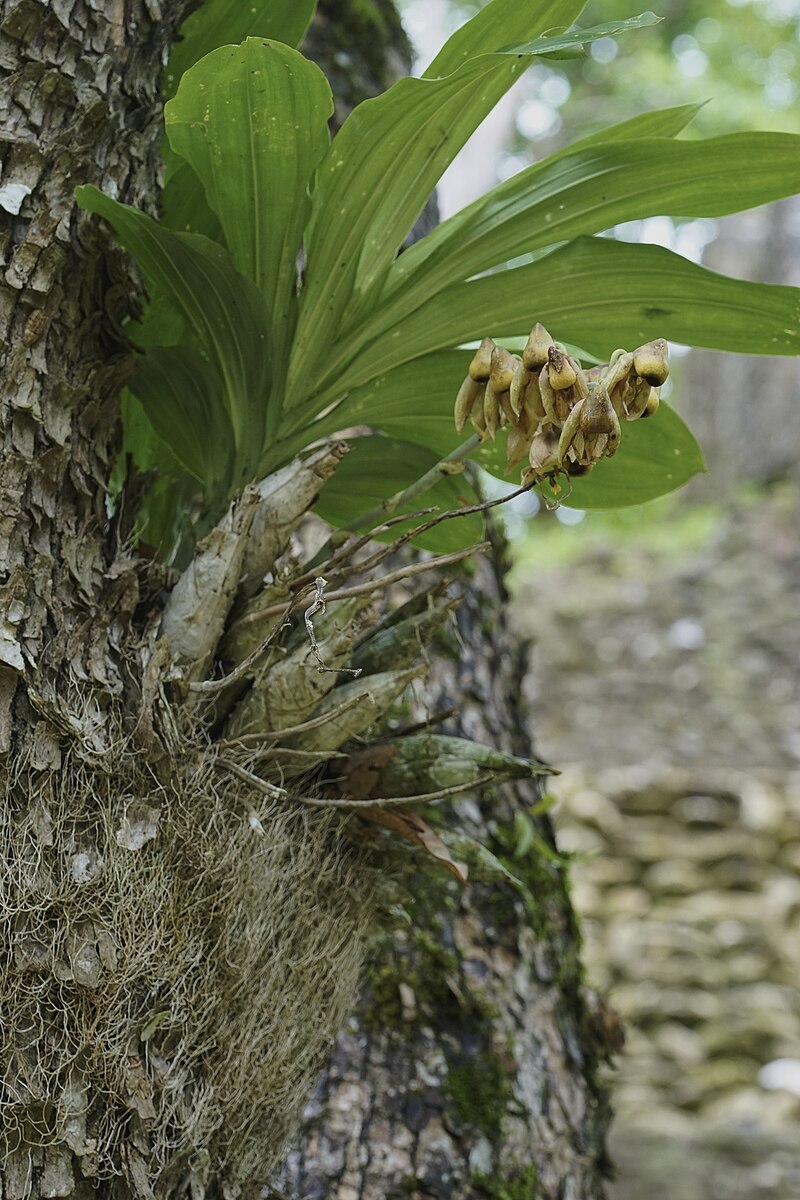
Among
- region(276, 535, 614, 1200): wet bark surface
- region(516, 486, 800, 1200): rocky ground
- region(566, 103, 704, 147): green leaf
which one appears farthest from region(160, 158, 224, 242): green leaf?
region(516, 486, 800, 1200): rocky ground

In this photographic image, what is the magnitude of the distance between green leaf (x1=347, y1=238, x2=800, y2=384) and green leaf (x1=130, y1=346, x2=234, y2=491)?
9 cm

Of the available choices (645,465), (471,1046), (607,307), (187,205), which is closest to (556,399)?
(607,307)

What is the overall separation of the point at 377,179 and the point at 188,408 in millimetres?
239

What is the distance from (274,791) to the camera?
729 millimetres

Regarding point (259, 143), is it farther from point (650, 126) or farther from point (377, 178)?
point (650, 126)

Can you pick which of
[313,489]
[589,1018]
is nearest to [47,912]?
[313,489]

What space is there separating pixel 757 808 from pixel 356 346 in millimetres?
3628

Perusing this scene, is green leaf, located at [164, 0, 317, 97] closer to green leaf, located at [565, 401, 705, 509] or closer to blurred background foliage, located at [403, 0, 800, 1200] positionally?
green leaf, located at [565, 401, 705, 509]

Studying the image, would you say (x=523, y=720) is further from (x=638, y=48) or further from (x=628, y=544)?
(x=638, y=48)

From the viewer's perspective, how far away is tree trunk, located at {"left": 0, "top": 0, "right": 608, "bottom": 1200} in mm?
677

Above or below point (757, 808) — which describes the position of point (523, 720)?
below

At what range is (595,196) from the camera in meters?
0.78

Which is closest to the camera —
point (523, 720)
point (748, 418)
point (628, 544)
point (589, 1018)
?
point (589, 1018)

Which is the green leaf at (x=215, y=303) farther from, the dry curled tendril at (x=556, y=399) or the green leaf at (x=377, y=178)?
the dry curled tendril at (x=556, y=399)
